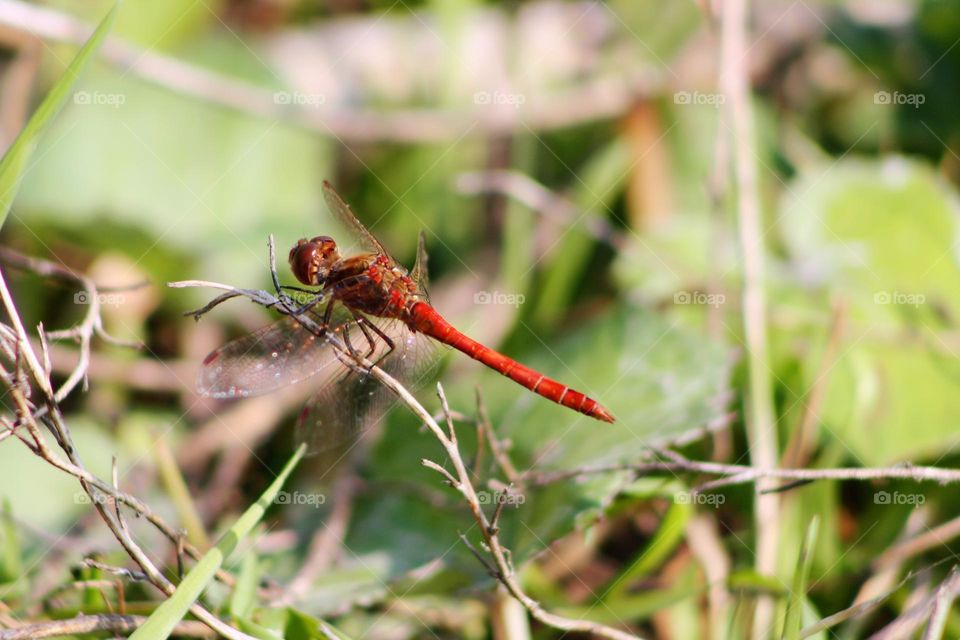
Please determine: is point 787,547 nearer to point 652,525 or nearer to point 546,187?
point 652,525

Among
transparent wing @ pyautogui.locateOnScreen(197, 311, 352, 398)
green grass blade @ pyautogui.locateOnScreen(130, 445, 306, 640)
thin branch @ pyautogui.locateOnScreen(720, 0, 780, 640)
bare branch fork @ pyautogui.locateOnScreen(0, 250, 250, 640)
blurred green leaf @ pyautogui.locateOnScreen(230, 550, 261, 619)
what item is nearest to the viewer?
green grass blade @ pyautogui.locateOnScreen(130, 445, 306, 640)

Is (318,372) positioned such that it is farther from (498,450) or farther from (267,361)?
(498,450)

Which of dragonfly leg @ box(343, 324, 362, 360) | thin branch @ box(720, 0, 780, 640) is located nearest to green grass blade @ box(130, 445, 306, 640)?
dragonfly leg @ box(343, 324, 362, 360)

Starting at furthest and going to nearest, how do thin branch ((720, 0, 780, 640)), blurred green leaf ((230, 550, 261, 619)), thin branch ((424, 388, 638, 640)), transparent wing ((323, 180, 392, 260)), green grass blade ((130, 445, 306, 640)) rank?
transparent wing ((323, 180, 392, 260)) < thin branch ((720, 0, 780, 640)) < blurred green leaf ((230, 550, 261, 619)) < thin branch ((424, 388, 638, 640)) < green grass blade ((130, 445, 306, 640))

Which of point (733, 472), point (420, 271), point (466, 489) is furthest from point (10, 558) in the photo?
point (733, 472)

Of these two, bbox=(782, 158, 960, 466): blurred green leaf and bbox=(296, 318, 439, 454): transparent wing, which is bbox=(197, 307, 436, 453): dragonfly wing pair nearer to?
bbox=(296, 318, 439, 454): transparent wing

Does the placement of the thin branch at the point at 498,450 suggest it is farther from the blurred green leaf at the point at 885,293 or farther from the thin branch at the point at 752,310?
the blurred green leaf at the point at 885,293
